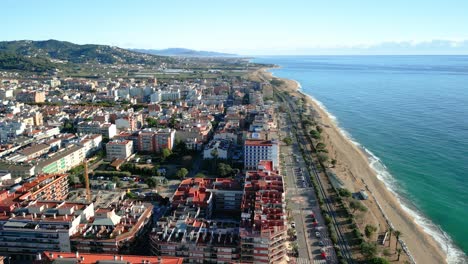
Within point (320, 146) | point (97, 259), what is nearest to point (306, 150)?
point (320, 146)

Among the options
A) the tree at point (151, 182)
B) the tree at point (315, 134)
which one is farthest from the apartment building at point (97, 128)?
the tree at point (315, 134)

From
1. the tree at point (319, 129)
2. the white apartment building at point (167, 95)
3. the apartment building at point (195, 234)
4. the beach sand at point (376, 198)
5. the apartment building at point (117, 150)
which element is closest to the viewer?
the apartment building at point (195, 234)

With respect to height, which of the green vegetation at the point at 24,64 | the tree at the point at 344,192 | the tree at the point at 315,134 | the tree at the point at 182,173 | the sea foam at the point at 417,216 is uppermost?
the green vegetation at the point at 24,64

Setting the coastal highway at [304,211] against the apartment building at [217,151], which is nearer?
the coastal highway at [304,211]

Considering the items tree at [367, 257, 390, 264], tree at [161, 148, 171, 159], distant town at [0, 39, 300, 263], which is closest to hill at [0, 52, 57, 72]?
distant town at [0, 39, 300, 263]

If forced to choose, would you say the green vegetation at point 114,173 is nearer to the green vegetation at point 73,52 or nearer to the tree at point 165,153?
the tree at point 165,153

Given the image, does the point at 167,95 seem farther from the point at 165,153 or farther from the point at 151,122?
the point at 165,153
